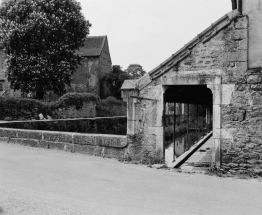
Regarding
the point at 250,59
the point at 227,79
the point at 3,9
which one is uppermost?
the point at 3,9

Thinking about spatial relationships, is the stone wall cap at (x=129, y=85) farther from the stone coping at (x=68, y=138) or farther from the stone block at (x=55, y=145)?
the stone block at (x=55, y=145)

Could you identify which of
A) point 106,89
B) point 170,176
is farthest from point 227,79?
point 106,89

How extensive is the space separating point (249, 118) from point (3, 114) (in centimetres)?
1670

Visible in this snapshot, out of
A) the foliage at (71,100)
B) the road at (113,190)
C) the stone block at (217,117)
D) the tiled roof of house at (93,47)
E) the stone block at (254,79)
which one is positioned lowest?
the road at (113,190)

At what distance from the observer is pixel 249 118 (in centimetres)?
638

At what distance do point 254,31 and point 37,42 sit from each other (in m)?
19.4

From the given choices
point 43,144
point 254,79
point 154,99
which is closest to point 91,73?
point 43,144

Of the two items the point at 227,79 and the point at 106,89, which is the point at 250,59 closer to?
the point at 227,79

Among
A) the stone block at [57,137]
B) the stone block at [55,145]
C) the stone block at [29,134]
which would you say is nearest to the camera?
the stone block at [57,137]

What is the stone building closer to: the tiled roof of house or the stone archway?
the stone archway

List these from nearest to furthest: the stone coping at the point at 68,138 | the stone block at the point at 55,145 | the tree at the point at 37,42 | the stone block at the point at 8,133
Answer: the stone coping at the point at 68,138, the stone block at the point at 55,145, the stone block at the point at 8,133, the tree at the point at 37,42

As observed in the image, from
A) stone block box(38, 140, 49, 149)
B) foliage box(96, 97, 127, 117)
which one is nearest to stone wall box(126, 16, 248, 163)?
stone block box(38, 140, 49, 149)

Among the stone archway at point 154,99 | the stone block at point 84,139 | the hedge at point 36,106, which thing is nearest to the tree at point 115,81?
the hedge at point 36,106

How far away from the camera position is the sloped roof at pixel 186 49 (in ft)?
21.4
